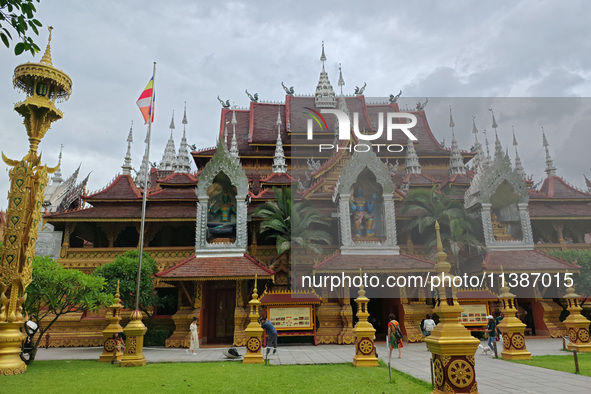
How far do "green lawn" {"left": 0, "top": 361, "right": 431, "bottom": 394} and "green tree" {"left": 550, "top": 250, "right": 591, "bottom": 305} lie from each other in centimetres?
1253

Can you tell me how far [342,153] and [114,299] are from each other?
13737 mm

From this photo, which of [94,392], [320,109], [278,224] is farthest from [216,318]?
[320,109]

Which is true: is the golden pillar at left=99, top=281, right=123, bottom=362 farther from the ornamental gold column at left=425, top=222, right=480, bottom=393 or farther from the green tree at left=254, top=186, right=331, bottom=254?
the ornamental gold column at left=425, top=222, right=480, bottom=393

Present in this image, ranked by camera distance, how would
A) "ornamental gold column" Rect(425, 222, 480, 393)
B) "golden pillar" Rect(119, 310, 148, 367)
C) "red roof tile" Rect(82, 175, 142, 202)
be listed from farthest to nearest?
"red roof tile" Rect(82, 175, 142, 202) → "golden pillar" Rect(119, 310, 148, 367) → "ornamental gold column" Rect(425, 222, 480, 393)

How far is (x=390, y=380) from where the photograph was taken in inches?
302

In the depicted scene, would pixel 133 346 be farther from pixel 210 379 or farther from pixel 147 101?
pixel 147 101

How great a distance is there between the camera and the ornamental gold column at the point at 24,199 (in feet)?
30.2

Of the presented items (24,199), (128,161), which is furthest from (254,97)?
(24,199)

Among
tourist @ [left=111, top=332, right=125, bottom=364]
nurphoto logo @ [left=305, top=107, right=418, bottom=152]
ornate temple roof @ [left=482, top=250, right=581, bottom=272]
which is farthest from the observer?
nurphoto logo @ [left=305, top=107, right=418, bottom=152]

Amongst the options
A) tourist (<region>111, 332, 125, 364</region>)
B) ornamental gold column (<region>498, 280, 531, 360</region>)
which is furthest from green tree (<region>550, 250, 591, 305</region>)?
tourist (<region>111, 332, 125, 364</region>)

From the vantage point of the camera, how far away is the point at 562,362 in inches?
386

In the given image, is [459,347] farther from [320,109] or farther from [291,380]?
[320,109]

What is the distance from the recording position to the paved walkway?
7098 mm

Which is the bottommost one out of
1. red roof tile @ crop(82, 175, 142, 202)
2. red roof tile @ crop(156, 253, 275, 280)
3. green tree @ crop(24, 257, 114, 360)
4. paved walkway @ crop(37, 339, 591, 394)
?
paved walkway @ crop(37, 339, 591, 394)
